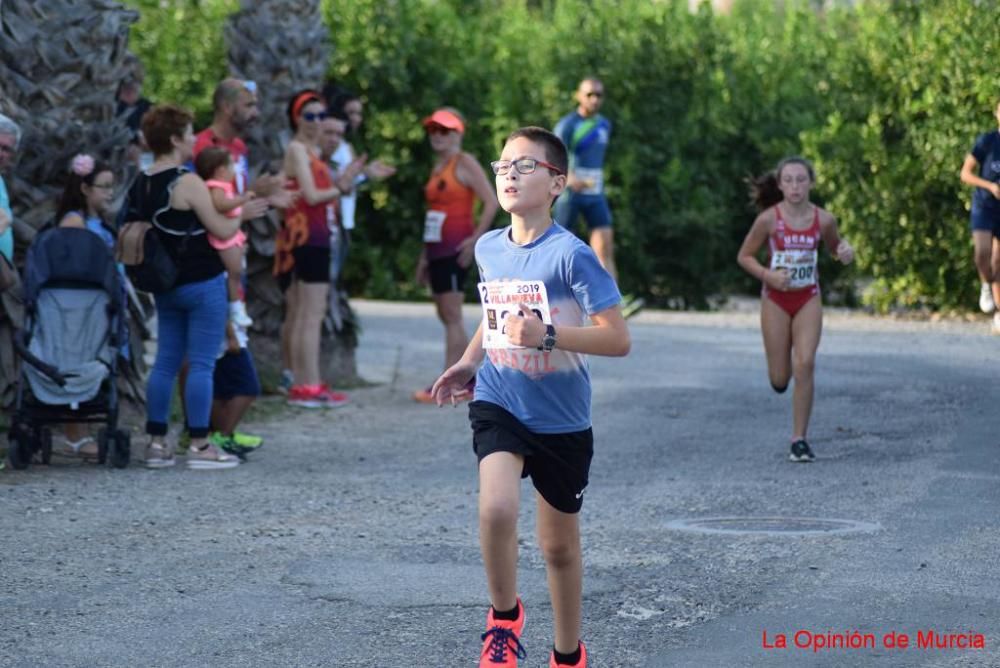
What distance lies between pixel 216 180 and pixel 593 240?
6.55 metres

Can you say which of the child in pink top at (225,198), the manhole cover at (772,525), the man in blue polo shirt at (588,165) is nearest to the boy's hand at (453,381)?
the manhole cover at (772,525)

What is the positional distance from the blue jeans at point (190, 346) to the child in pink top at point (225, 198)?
0.55 ft

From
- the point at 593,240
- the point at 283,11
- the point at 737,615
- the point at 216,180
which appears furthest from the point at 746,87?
the point at 737,615

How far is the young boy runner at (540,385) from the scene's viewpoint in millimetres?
5465

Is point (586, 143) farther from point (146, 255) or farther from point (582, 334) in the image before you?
point (582, 334)

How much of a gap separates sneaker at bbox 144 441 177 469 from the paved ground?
0.21m

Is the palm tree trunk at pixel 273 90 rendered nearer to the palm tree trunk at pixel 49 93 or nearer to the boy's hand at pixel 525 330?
the palm tree trunk at pixel 49 93

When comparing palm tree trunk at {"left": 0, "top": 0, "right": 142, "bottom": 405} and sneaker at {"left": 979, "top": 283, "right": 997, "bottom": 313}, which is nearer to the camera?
palm tree trunk at {"left": 0, "top": 0, "right": 142, "bottom": 405}

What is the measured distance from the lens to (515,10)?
23031 mm

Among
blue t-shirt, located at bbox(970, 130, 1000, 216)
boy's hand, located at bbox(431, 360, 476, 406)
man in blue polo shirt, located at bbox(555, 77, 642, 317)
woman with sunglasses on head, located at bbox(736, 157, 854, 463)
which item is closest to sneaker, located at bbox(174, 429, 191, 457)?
woman with sunglasses on head, located at bbox(736, 157, 854, 463)

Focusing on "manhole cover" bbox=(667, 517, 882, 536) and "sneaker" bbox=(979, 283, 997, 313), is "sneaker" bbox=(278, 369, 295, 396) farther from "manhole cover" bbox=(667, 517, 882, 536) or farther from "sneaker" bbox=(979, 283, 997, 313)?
"sneaker" bbox=(979, 283, 997, 313)

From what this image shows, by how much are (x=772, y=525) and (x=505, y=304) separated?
9.38 feet

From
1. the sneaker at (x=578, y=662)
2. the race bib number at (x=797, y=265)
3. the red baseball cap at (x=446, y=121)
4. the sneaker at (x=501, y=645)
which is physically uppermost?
the red baseball cap at (x=446, y=121)

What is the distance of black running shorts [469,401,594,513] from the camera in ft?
18.2
